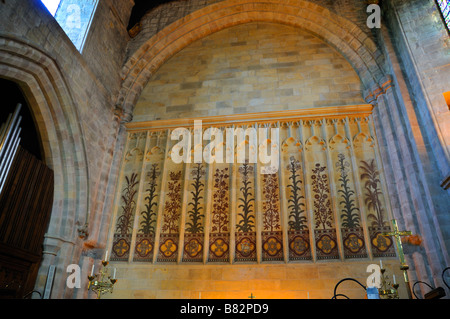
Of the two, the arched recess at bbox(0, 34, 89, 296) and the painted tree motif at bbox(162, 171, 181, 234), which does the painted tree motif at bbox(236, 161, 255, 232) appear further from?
the arched recess at bbox(0, 34, 89, 296)

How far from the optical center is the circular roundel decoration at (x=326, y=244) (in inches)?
239

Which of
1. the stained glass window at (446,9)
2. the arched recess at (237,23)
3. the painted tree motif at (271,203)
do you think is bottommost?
the painted tree motif at (271,203)

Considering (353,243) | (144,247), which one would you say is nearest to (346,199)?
(353,243)

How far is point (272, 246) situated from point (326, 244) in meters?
0.96

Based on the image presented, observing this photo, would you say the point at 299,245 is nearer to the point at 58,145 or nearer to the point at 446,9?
the point at 58,145

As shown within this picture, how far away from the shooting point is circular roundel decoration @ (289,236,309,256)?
615 cm

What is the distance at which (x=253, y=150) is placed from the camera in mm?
7234

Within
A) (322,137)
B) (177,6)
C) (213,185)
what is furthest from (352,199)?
(177,6)

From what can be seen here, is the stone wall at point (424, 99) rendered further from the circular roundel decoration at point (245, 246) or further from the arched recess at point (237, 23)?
the circular roundel decoration at point (245, 246)

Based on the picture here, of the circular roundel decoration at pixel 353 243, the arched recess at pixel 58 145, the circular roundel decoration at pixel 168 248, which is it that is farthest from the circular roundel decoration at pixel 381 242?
the arched recess at pixel 58 145

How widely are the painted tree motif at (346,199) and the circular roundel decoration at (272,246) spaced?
1.25m

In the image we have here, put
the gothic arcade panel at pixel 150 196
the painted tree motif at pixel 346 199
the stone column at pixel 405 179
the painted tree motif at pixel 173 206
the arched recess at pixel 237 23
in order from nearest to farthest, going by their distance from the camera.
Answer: the stone column at pixel 405 179, the painted tree motif at pixel 346 199, the gothic arcade panel at pixel 150 196, the painted tree motif at pixel 173 206, the arched recess at pixel 237 23
